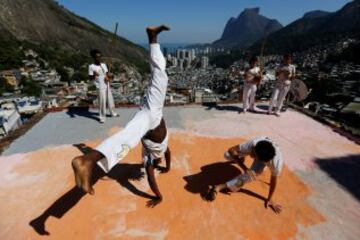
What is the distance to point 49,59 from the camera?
188 feet

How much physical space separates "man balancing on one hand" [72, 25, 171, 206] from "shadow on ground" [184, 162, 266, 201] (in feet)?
1.98

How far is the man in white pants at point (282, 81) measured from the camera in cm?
571

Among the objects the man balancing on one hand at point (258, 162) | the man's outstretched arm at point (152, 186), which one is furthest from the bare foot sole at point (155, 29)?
the man balancing on one hand at point (258, 162)

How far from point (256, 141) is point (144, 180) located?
180cm

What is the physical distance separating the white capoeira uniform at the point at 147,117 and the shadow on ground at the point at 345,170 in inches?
115

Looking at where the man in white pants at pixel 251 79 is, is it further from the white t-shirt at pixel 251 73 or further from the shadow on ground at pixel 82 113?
the shadow on ground at pixel 82 113

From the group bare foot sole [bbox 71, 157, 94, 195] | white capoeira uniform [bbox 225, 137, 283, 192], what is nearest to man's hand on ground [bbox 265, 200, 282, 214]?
white capoeira uniform [bbox 225, 137, 283, 192]

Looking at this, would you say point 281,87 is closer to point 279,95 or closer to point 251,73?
point 279,95

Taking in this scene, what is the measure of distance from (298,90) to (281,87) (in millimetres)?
1125

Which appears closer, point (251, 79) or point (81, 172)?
point (81, 172)

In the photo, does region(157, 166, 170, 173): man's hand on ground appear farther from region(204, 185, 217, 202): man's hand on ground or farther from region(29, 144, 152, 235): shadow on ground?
region(204, 185, 217, 202): man's hand on ground

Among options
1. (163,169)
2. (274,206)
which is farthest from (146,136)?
(274,206)

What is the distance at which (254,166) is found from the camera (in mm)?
3057

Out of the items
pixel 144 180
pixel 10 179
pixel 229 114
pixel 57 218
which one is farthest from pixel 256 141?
pixel 10 179
